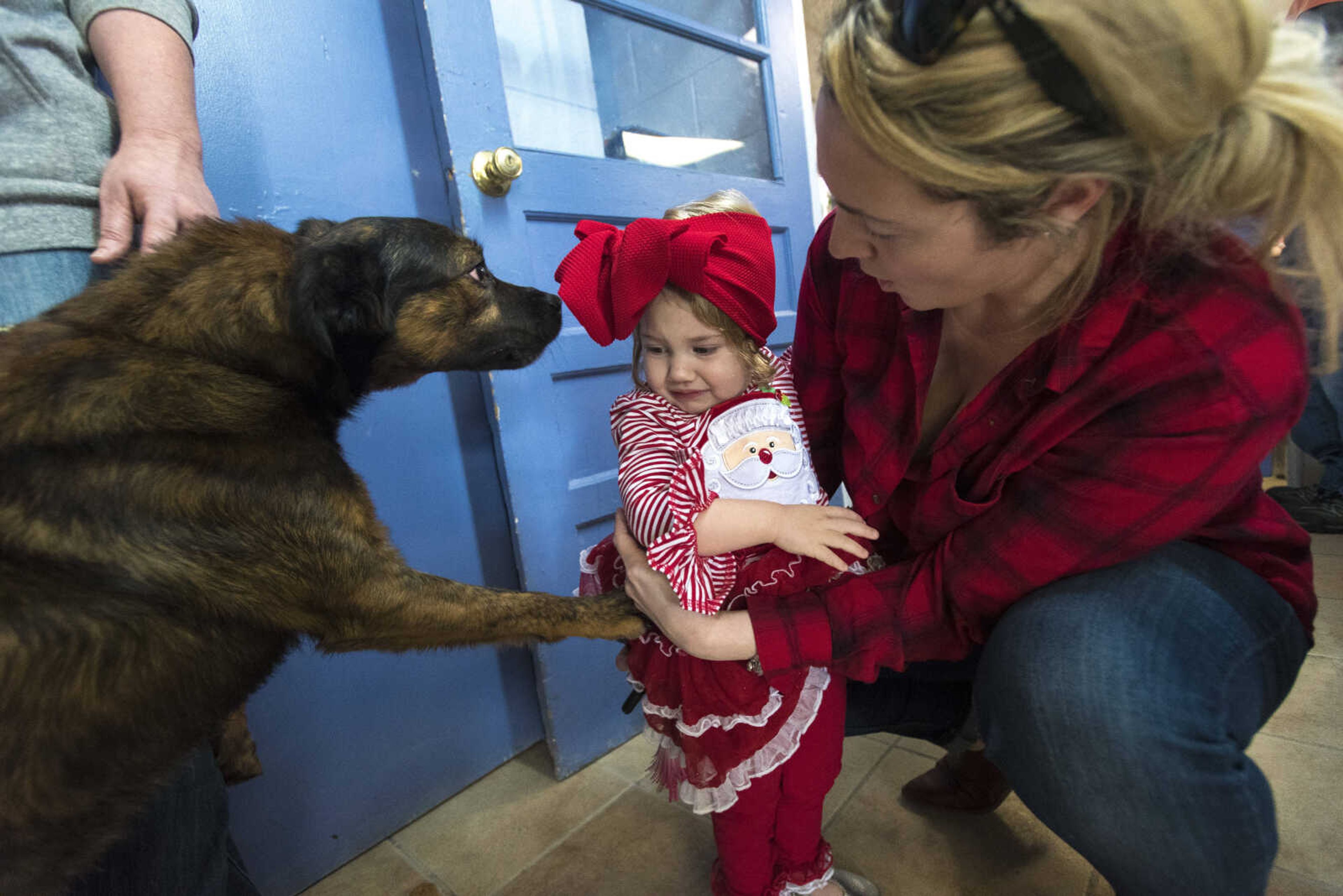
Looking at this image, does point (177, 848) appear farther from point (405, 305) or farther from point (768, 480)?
point (768, 480)

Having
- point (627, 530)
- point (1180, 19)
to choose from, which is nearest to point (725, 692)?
point (627, 530)

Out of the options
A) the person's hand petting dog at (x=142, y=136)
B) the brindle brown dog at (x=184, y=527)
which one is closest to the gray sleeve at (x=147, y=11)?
the person's hand petting dog at (x=142, y=136)

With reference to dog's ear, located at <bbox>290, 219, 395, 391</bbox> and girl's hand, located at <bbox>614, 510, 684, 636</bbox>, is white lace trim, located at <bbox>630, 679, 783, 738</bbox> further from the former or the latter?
dog's ear, located at <bbox>290, 219, 395, 391</bbox>

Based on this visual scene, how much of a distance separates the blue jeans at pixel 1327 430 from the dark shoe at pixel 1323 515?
0.04 meters

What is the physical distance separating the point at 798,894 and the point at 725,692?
1.52ft

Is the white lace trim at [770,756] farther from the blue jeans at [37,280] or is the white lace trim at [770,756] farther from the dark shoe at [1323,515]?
the dark shoe at [1323,515]

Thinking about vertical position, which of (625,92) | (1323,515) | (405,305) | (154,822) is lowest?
(1323,515)

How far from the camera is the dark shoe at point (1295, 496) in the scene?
277 centimetres

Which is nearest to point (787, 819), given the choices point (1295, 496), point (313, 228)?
point (313, 228)

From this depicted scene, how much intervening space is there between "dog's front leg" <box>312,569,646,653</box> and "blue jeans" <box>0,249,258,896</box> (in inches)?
10.5

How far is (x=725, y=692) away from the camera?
1.01 metres

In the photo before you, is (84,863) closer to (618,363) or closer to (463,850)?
(463,850)

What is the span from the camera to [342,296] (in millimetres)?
1005

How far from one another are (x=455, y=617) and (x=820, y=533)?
572 millimetres
